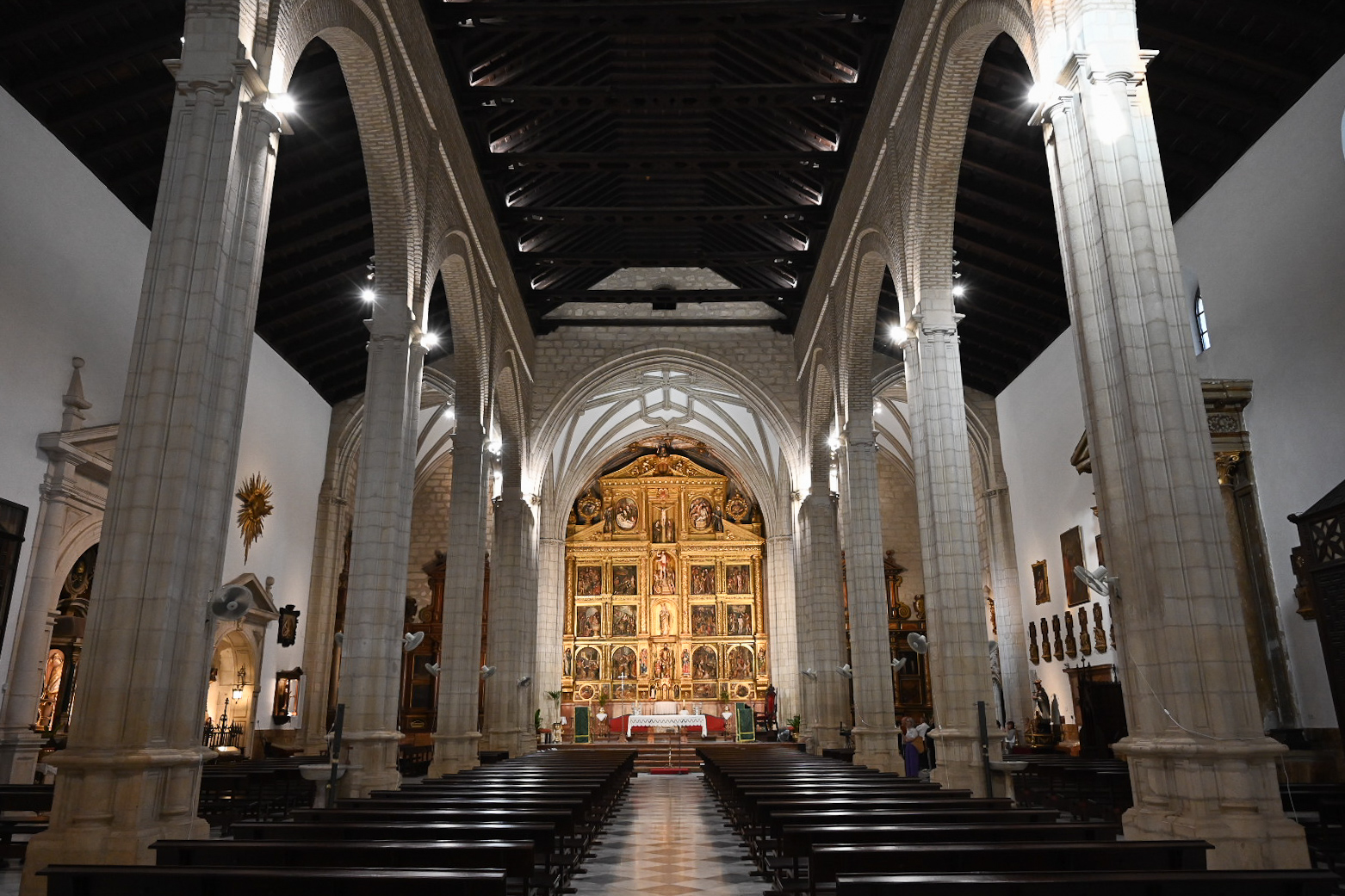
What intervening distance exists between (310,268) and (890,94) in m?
10.1

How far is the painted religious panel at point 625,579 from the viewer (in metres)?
31.7

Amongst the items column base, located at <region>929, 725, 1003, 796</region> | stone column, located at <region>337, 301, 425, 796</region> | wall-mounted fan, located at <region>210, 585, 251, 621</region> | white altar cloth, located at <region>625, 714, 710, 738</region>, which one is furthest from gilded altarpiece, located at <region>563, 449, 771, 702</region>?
wall-mounted fan, located at <region>210, 585, 251, 621</region>

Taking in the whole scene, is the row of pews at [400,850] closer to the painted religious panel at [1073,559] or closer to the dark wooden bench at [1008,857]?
the dark wooden bench at [1008,857]

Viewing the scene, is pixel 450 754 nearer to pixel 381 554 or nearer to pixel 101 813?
pixel 381 554

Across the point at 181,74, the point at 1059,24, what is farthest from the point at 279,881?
the point at 1059,24

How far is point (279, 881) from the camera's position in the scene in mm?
4070

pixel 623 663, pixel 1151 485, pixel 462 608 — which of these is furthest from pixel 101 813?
pixel 623 663

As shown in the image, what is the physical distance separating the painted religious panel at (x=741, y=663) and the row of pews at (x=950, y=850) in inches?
813

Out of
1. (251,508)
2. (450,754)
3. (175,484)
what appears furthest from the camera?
Result: (251,508)

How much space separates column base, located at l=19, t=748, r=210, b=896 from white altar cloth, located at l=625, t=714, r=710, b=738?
21.1m

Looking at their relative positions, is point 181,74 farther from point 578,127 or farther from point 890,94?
point 578,127

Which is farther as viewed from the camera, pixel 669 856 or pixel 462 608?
pixel 462 608

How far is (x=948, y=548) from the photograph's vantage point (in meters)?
11.2

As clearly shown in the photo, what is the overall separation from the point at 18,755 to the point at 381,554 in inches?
191
